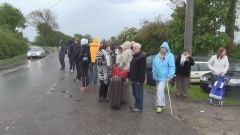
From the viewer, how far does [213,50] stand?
83.5 ft

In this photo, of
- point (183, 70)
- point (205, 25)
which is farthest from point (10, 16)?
point (183, 70)

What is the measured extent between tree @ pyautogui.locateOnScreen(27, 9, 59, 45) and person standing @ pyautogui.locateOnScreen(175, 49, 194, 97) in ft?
283

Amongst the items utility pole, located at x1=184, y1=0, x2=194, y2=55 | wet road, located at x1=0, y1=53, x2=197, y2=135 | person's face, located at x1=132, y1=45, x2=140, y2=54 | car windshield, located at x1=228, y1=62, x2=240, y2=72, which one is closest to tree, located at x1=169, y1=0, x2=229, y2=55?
car windshield, located at x1=228, y1=62, x2=240, y2=72

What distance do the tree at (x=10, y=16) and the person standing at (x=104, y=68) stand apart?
Answer: 46.0 m

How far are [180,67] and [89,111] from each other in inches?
149

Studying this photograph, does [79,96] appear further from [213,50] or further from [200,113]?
[213,50]

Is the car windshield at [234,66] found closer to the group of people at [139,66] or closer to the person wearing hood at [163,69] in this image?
the group of people at [139,66]

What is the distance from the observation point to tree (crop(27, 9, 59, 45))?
314 feet

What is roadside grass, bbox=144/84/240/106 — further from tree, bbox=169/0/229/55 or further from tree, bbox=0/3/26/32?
tree, bbox=0/3/26/32

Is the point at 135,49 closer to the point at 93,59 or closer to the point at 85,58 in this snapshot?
the point at 85,58

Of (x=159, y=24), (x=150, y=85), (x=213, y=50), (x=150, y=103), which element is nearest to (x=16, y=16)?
(x=159, y=24)

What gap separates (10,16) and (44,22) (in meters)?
42.2

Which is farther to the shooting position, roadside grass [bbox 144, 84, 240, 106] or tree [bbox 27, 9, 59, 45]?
tree [bbox 27, 9, 59, 45]

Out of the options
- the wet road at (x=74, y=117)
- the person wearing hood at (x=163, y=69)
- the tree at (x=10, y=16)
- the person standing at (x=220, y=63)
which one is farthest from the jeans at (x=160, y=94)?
the tree at (x=10, y=16)
